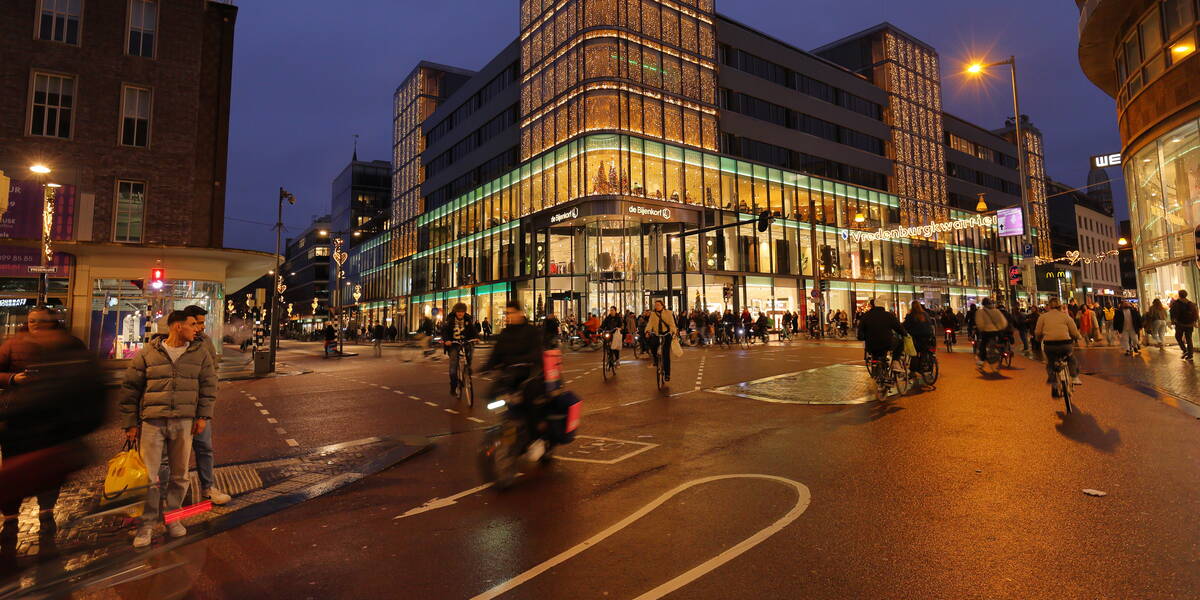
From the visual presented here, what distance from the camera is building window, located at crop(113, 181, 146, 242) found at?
21.9 metres

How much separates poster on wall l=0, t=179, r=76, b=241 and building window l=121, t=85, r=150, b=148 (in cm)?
283

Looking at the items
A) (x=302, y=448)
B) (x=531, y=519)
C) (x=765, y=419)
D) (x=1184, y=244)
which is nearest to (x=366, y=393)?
(x=302, y=448)

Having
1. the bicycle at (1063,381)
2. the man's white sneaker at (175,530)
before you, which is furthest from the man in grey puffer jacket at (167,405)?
the bicycle at (1063,381)

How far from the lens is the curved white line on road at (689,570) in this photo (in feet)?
10.9

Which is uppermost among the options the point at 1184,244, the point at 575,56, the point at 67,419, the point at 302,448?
the point at 575,56

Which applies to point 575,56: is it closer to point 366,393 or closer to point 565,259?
point 565,259

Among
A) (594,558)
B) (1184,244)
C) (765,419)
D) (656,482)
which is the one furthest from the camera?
(1184,244)

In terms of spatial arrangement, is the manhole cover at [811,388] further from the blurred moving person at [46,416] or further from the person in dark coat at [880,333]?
the blurred moving person at [46,416]

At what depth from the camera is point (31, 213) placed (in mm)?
20312

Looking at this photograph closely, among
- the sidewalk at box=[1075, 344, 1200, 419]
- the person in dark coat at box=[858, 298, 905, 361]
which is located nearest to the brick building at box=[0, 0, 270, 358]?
the person in dark coat at box=[858, 298, 905, 361]

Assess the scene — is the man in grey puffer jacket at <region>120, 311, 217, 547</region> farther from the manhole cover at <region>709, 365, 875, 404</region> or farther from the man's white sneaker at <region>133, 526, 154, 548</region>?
the manhole cover at <region>709, 365, 875, 404</region>

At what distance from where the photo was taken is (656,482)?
5.55m

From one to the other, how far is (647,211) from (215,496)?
110 feet

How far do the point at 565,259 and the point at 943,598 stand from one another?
3828 centimetres
